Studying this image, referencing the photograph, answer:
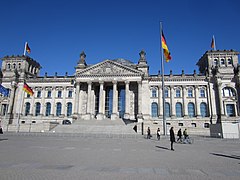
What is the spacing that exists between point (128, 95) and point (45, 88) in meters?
28.5

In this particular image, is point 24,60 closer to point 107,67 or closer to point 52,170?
point 107,67

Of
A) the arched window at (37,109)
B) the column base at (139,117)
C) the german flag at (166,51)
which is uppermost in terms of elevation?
the german flag at (166,51)

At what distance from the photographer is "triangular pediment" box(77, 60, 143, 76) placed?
169ft

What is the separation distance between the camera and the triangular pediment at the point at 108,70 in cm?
5159

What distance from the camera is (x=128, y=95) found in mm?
50281

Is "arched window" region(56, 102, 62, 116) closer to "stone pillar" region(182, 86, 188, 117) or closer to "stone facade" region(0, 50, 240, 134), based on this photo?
"stone facade" region(0, 50, 240, 134)

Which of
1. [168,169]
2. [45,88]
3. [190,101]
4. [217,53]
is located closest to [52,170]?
[168,169]

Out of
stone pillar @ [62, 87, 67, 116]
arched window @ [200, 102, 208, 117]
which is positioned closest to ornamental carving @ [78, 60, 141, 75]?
stone pillar @ [62, 87, 67, 116]

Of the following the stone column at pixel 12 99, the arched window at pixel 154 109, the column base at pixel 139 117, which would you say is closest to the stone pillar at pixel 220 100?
the arched window at pixel 154 109

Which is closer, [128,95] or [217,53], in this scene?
[128,95]

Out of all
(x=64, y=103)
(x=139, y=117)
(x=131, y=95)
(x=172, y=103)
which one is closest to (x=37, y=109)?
(x=64, y=103)

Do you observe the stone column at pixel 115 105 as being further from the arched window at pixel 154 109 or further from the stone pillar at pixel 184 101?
the stone pillar at pixel 184 101

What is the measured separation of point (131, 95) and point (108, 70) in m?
10.2

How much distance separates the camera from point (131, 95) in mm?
53844
